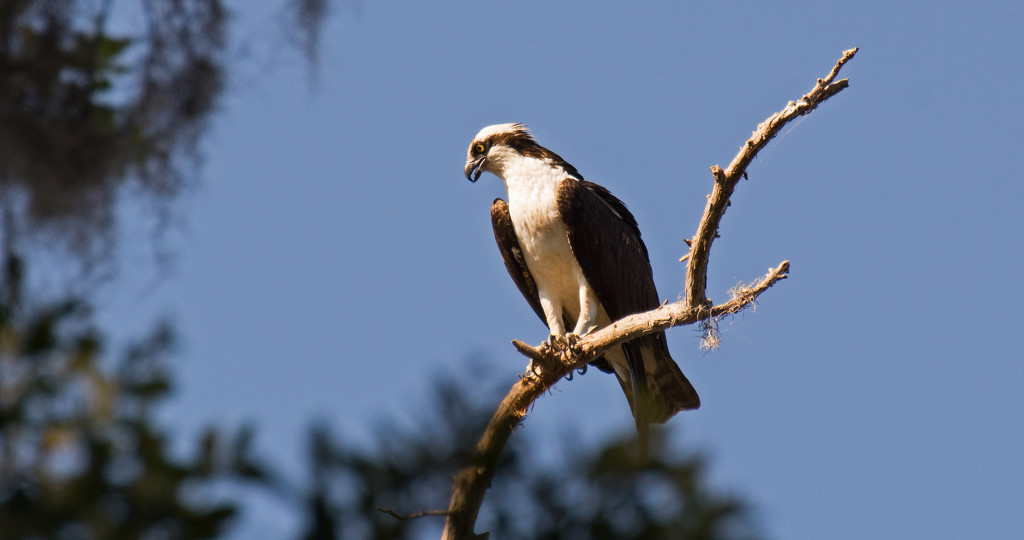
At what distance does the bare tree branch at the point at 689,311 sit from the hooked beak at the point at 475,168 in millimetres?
2083

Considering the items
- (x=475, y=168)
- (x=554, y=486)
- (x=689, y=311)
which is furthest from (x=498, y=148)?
(x=554, y=486)

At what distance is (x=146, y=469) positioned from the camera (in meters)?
2.13

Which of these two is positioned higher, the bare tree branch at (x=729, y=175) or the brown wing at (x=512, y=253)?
the brown wing at (x=512, y=253)

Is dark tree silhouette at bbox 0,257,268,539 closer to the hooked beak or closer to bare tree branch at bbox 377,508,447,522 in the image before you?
bare tree branch at bbox 377,508,447,522

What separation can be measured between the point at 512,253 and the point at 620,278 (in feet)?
2.54

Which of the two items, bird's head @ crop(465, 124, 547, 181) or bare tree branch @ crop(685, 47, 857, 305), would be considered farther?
bird's head @ crop(465, 124, 547, 181)

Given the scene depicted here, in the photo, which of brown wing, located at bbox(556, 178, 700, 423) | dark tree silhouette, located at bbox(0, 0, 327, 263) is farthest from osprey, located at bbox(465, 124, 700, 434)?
dark tree silhouette, located at bbox(0, 0, 327, 263)

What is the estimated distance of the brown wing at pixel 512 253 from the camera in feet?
22.5

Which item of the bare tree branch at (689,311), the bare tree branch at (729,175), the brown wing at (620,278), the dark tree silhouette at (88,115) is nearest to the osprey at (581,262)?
the brown wing at (620,278)

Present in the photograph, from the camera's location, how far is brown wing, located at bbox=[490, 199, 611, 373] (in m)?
6.84

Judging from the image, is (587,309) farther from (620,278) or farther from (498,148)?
(498,148)

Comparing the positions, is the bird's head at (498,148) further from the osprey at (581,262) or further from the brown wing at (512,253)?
the brown wing at (512,253)

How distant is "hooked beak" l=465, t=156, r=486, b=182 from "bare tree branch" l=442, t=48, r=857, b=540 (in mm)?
2083

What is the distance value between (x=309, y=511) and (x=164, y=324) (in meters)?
0.62
